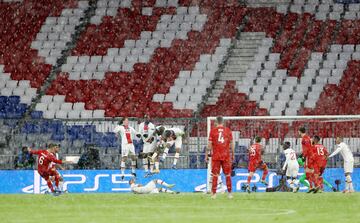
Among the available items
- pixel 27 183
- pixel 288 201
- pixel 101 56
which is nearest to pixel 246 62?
pixel 101 56

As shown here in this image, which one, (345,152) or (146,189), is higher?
(345,152)

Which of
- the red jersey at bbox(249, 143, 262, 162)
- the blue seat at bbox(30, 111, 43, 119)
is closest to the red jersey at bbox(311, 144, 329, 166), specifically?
the red jersey at bbox(249, 143, 262, 162)

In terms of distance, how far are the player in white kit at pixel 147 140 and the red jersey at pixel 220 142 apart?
22.9 feet

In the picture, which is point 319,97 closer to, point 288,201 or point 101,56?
point 101,56

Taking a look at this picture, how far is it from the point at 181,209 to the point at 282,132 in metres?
15.1

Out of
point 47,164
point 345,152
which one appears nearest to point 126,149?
point 47,164

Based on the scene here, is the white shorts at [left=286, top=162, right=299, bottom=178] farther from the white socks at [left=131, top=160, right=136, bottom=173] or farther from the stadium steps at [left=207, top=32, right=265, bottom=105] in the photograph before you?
the stadium steps at [left=207, top=32, right=265, bottom=105]

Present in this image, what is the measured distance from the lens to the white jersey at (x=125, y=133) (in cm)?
4047

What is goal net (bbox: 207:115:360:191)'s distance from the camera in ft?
131

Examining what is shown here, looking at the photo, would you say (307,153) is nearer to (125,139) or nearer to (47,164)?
(125,139)

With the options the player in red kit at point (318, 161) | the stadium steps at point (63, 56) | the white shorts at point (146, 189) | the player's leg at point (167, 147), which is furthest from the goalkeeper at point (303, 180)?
the stadium steps at point (63, 56)

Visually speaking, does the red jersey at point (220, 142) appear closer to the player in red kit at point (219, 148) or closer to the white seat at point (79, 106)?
the player in red kit at point (219, 148)

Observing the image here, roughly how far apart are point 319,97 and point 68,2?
1510 cm

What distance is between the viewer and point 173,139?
38.7 metres
